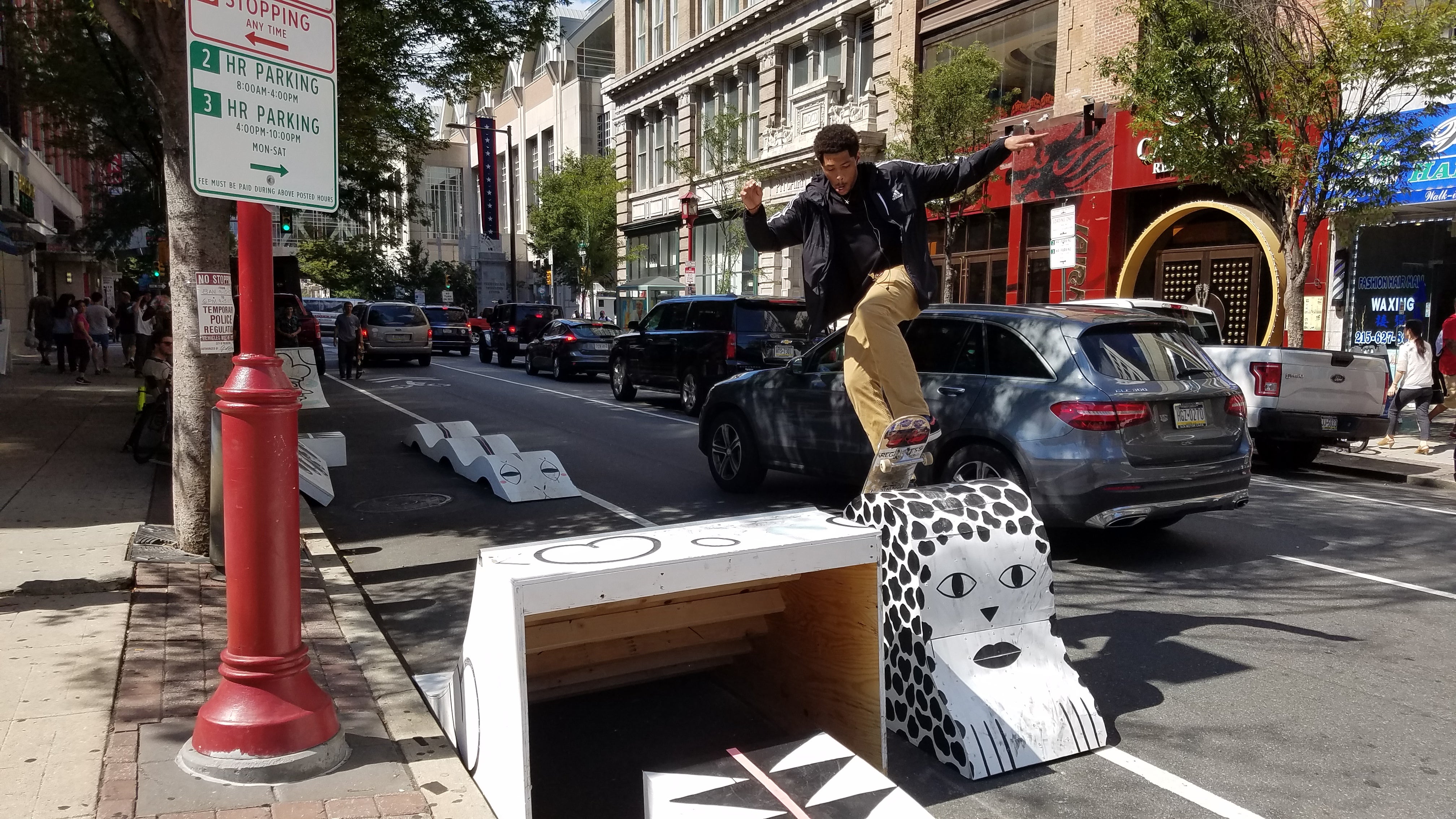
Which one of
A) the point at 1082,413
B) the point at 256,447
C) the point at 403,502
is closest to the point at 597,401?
the point at 403,502

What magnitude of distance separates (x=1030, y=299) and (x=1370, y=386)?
13.0 metres

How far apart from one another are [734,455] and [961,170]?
201 inches

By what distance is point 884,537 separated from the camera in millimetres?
4168

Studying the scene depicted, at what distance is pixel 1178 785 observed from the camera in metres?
3.80

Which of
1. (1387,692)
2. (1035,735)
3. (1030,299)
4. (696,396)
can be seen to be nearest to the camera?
(1035,735)

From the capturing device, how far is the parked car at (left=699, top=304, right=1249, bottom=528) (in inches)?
264

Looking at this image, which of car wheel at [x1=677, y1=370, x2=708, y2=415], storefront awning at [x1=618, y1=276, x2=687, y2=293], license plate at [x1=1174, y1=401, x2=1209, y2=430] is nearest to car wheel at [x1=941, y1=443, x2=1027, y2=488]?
license plate at [x1=1174, y1=401, x2=1209, y2=430]

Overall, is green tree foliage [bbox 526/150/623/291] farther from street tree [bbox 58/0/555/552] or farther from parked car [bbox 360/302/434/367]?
street tree [bbox 58/0/555/552]

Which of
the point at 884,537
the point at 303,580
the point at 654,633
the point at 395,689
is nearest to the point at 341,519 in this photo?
the point at 303,580

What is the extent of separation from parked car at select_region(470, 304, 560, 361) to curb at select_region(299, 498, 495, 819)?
24455 mm

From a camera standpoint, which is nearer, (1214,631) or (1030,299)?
(1214,631)

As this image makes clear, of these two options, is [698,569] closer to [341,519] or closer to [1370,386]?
[341,519]

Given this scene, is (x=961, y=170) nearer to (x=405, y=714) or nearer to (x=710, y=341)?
(x=405, y=714)

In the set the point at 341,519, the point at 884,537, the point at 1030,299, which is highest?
the point at 1030,299
